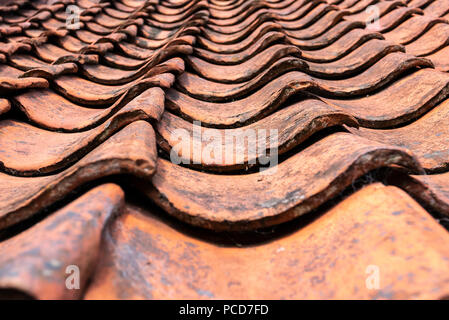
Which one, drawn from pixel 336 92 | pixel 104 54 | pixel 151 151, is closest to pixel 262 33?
pixel 336 92

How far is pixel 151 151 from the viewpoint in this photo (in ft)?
3.57

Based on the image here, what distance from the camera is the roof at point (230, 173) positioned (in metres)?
0.79

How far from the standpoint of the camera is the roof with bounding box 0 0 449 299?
79cm

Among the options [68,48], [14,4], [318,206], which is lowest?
[318,206]

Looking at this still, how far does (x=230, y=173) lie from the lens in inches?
55.0

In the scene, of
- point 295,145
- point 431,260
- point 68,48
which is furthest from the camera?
point 68,48

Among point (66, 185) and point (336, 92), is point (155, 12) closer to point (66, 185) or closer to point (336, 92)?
point (336, 92)

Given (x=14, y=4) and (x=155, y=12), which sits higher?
(x=14, y=4)

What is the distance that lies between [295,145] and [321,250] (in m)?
Answer: 0.54

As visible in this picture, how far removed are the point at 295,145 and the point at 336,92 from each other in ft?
2.56
